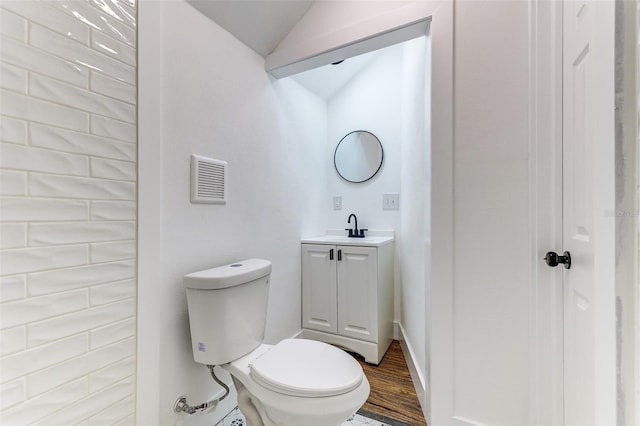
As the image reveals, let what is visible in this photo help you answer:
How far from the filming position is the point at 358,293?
5.73 ft

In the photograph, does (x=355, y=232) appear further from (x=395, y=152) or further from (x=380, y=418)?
(x=380, y=418)

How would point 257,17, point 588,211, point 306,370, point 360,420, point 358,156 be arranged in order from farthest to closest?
point 358,156 < point 257,17 < point 360,420 < point 306,370 < point 588,211

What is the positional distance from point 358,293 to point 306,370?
849mm

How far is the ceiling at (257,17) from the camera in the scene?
48.5 inches

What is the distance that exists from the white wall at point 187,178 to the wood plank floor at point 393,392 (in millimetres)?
636

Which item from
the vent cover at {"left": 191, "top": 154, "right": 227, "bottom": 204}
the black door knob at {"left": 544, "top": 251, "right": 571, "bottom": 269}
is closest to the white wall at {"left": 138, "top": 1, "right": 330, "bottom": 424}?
the vent cover at {"left": 191, "top": 154, "right": 227, "bottom": 204}

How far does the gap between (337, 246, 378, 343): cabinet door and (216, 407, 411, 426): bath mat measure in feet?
1.50

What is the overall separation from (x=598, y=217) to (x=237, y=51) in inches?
64.1

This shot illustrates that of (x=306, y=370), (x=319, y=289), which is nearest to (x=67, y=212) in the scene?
(x=306, y=370)

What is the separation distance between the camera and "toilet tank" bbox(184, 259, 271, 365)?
3.37 ft

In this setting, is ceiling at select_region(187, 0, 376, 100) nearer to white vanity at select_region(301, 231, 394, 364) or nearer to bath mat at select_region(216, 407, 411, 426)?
white vanity at select_region(301, 231, 394, 364)

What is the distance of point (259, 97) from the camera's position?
1.54 m

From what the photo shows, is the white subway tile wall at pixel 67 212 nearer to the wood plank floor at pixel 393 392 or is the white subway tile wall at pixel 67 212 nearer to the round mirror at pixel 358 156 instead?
the wood plank floor at pixel 393 392

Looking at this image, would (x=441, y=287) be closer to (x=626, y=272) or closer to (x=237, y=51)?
(x=626, y=272)
